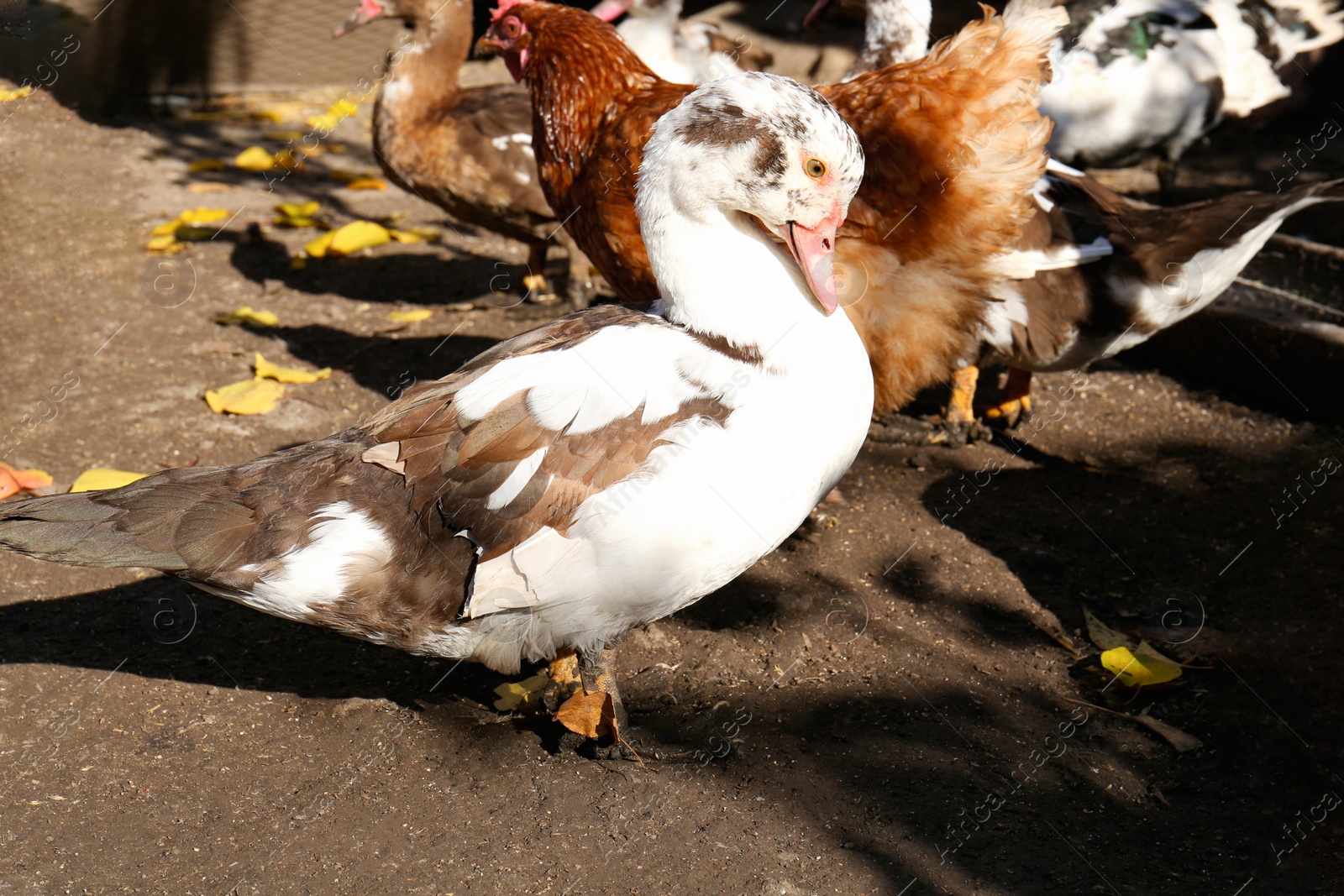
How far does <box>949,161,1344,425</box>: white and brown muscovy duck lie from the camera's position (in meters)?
3.75

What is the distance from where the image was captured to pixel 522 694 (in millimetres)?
3148

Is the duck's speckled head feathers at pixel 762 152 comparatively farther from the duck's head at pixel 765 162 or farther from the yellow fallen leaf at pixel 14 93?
the yellow fallen leaf at pixel 14 93

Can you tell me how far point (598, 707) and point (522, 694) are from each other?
0.34 m

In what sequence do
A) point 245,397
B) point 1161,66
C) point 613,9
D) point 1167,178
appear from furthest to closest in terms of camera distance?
point 613,9 < point 1167,178 < point 1161,66 < point 245,397

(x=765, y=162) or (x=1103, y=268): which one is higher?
(x=765, y=162)

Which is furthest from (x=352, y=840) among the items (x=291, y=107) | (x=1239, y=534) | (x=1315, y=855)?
(x=291, y=107)

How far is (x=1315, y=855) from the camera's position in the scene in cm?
261

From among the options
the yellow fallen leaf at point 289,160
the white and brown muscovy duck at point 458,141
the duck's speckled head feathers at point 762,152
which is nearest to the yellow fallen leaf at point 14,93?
the yellow fallen leaf at point 289,160

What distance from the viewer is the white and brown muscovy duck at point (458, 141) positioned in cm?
530

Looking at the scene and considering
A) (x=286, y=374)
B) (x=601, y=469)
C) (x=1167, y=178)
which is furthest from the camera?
(x=1167, y=178)

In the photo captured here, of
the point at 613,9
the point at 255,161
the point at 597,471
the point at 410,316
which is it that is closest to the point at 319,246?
the point at 410,316

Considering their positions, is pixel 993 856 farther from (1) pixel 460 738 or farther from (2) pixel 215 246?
(2) pixel 215 246

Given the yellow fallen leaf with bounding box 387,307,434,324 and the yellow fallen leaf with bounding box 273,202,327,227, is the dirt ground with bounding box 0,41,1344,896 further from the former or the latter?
the yellow fallen leaf with bounding box 273,202,327,227

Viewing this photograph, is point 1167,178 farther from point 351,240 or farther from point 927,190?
point 351,240
